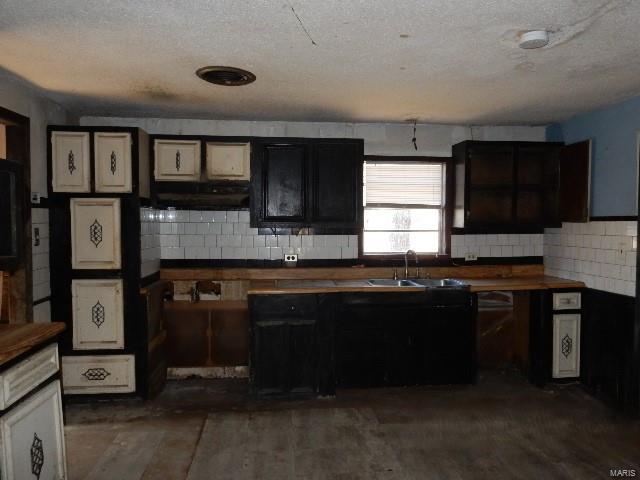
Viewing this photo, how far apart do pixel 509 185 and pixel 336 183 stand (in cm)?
174

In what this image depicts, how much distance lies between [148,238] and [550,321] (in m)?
3.81

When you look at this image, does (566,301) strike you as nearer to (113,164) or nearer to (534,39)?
(534,39)

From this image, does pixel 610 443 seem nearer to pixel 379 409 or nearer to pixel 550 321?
pixel 550 321

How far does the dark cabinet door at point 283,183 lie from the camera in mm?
4207

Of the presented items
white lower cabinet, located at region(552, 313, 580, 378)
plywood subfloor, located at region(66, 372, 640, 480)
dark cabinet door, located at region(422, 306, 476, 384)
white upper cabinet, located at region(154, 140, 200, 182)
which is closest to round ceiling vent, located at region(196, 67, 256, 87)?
white upper cabinet, located at region(154, 140, 200, 182)

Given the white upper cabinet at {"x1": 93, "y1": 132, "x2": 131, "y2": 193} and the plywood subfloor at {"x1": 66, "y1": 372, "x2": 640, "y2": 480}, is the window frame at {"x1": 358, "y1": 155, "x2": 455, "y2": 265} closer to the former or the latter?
the plywood subfloor at {"x1": 66, "y1": 372, "x2": 640, "y2": 480}

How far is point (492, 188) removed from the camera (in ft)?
14.6

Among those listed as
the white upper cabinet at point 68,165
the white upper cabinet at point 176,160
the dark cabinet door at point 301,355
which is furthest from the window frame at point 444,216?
the white upper cabinet at point 68,165

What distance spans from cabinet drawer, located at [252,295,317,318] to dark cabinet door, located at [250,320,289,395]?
0.09 m

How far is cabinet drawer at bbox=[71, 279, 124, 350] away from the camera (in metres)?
3.72

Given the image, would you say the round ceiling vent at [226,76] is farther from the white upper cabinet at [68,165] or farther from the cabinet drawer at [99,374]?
the cabinet drawer at [99,374]

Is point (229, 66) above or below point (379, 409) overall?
above

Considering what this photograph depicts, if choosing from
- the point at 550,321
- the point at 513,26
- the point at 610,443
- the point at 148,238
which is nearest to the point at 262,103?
the point at 148,238

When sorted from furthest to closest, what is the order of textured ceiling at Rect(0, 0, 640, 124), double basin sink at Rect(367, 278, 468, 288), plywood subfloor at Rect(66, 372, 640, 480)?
1. double basin sink at Rect(367, 278, 468, 288)
2. plywood subfloor at Rect(66, 372, 640, 480)
3. textured ceiling at Rect(0, 0, 640, 124)
